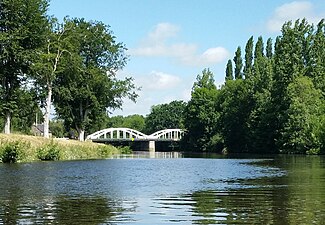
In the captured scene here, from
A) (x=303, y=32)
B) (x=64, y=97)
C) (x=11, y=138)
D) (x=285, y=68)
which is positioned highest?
(x=303, y=32)

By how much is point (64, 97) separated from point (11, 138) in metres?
19.4

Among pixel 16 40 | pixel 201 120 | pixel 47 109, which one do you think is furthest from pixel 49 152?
pixel 201 120

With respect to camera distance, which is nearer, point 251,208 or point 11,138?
point 251,208

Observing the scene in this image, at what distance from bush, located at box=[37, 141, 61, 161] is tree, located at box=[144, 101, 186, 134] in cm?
13398

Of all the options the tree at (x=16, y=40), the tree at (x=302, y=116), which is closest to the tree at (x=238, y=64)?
the tree at (x=302, y=116)

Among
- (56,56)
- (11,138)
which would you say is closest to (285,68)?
(56,56)

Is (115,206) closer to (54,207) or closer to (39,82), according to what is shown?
(54,207)

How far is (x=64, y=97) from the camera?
66.4 meters

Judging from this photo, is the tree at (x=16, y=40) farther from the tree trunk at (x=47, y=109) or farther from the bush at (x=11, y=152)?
the bush at (x=11, y=152)

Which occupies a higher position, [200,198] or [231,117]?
[231,117]

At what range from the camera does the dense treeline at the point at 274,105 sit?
83.9 m

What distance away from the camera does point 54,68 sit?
60375mm

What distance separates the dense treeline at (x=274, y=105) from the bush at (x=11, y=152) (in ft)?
157

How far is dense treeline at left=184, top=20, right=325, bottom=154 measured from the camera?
275ft
